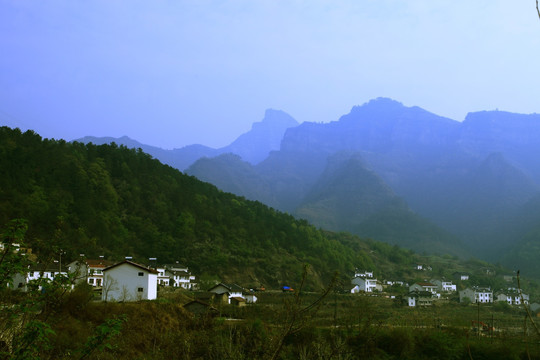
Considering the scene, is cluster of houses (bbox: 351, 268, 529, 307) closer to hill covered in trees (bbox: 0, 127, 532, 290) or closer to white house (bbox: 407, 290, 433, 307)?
white house (bbox: 407, 290, 433, 307)

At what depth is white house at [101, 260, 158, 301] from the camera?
34625mm

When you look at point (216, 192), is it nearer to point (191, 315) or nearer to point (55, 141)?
point (55, 141)

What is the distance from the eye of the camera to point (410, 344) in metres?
29.2

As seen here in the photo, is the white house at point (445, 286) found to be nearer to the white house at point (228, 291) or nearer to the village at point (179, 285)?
the village at point (179, 285)

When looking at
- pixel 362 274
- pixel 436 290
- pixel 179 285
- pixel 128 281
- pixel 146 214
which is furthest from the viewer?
pixel 362 274

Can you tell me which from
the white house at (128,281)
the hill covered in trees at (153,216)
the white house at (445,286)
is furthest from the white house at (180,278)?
the white house at (445,286)

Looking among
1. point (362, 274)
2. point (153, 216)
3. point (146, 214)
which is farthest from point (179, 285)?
point (362, 274)

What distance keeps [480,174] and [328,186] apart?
63.0m

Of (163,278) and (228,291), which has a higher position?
(163,278)

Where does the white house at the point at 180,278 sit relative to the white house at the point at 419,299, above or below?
above

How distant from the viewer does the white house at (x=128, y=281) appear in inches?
1363

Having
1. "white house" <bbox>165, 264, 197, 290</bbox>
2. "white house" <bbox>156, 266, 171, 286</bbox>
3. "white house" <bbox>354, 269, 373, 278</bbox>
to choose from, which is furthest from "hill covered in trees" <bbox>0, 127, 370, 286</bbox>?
"white house" <bbox>156, 266, 171, 286</bbox>

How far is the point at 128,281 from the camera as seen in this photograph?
35062 mm

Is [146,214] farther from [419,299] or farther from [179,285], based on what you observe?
[419,299]
